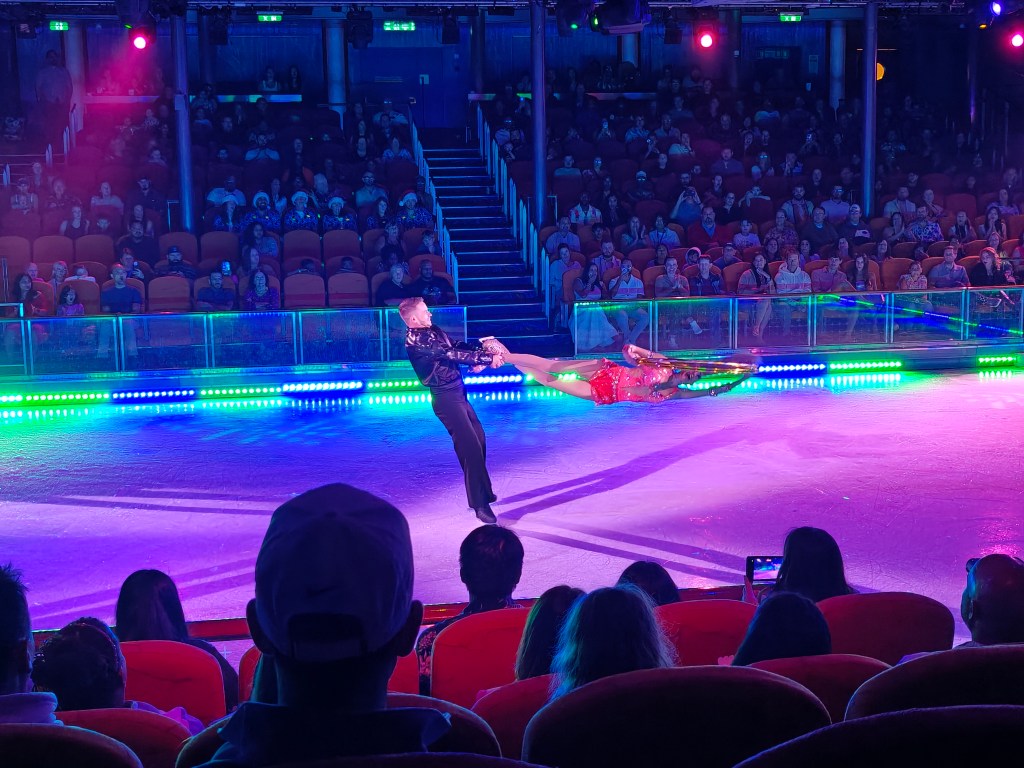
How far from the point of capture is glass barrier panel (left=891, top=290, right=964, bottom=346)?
46.1 feet

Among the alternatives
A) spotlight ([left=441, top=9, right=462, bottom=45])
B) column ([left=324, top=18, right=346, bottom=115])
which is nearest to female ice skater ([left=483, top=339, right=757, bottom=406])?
spotlight ([left=441, top=9, right=462, bottom=45])

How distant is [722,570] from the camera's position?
6.48 meters

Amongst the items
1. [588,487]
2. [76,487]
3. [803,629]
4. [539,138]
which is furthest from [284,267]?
[803,629]

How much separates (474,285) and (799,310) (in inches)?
179

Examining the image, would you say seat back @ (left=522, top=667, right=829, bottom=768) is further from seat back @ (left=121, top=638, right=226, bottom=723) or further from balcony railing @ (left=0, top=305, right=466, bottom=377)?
balcony railing @ (left=0, top=305, right=466, bottom=377)

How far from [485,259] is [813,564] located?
12632mm

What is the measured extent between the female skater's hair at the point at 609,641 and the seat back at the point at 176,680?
1.28 m

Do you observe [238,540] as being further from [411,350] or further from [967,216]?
[967,216]

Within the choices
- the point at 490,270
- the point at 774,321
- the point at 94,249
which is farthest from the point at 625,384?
the point at 94,249

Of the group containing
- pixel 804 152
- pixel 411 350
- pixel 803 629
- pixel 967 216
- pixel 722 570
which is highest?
pixel 804 152

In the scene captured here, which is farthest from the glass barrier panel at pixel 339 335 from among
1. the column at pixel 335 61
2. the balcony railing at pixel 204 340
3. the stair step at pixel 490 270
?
the column at pixel 335 61

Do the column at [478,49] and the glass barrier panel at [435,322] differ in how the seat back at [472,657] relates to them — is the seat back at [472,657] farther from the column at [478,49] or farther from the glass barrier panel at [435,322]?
the column at [478,49]

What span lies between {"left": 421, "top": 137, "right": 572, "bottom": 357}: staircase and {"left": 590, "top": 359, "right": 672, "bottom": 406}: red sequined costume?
5938 millimetres

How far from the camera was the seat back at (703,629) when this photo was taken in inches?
152
